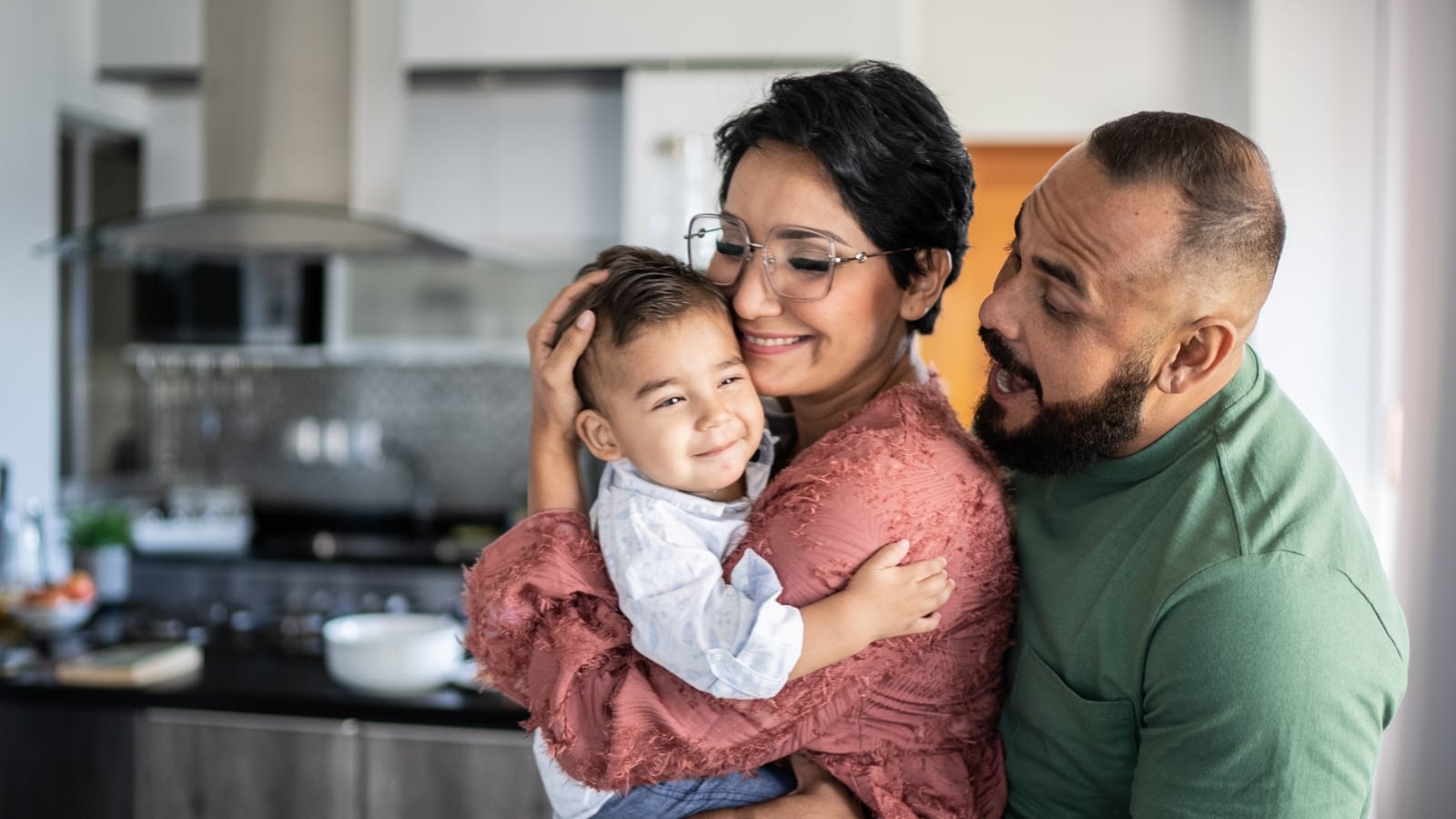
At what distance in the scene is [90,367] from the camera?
4414 mm

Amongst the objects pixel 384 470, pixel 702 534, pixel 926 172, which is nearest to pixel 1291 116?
pixel 926 172

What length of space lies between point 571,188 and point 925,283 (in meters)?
2.91

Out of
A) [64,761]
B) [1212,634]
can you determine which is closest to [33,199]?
[64,761]

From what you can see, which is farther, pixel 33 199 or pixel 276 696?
pixel 33 199

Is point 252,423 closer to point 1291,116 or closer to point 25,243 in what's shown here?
point 25,243

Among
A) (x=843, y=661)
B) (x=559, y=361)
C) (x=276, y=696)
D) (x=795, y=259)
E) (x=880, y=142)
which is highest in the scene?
(x=880, y=142)

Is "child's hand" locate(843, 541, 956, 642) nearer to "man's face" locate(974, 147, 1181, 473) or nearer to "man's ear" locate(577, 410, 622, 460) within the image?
"man's face" locate(974, 147, 1181, 473)

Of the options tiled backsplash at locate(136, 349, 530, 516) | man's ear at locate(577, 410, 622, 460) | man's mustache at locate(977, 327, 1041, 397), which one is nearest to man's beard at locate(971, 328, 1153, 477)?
man's mustache at locate(977, 327, 1041, 397)

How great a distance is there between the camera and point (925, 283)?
1.38m

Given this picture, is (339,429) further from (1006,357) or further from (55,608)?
(1006,357)

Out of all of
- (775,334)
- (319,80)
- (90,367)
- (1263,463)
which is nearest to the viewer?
(1263,463)

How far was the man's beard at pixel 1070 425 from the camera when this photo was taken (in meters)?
1.14

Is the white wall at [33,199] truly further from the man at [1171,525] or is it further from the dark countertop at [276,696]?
the man at [1171,525]

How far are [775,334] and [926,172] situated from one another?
0.84ft
